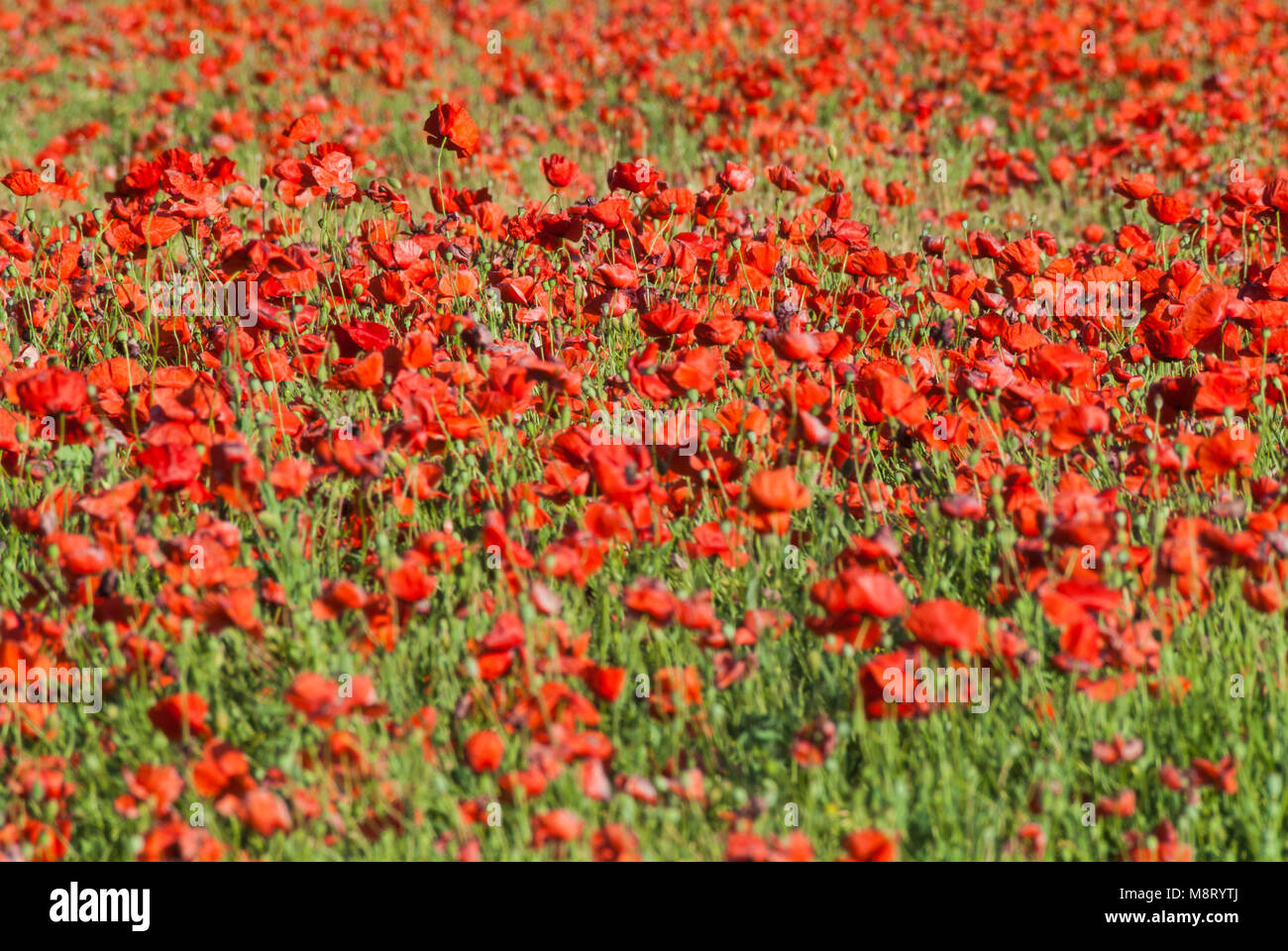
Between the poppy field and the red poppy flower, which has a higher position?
the red poppy flower

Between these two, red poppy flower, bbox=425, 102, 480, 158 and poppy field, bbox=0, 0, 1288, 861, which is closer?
poppy field, bbox=0, 0, 1288, 861

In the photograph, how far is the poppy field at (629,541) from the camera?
6.49 feet

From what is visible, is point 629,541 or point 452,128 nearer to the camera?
point 629,541

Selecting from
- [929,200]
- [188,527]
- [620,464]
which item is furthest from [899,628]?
[929,200]

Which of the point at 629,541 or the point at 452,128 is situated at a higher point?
the point at 452,128

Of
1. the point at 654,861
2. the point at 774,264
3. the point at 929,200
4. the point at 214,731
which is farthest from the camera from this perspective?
the point at 929,200

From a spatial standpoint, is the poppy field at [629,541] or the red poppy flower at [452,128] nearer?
the poppy field at [629,541]

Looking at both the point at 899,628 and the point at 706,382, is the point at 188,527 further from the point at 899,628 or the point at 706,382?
the point at 899,628

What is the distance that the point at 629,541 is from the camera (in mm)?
2373

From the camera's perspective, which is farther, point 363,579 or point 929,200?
point 929,200

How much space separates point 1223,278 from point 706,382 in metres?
2.10

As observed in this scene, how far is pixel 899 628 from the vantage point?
2.21 metres

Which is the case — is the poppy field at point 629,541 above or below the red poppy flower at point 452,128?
below

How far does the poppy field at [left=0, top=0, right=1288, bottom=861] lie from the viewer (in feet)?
6.49
